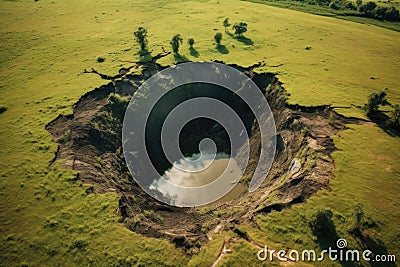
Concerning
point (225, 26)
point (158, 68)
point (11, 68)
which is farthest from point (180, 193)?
point (225, 26)

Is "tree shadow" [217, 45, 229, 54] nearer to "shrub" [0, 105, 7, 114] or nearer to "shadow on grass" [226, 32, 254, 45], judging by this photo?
"shadow on grass" [226, 32, 254, 45]

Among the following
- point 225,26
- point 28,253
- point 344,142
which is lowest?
point 28,253

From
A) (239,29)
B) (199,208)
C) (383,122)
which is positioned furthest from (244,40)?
(199,208)

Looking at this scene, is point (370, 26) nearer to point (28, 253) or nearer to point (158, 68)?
point (158, 68)

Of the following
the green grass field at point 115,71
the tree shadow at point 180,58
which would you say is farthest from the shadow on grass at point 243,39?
the tree shadow at point 180,58

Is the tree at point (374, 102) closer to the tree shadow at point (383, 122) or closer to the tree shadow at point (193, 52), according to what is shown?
the tree shadow at point (383, 122)

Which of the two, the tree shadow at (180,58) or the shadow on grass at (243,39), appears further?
the shadow on grass at (243,39)

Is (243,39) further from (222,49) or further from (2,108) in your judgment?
(2,108)
